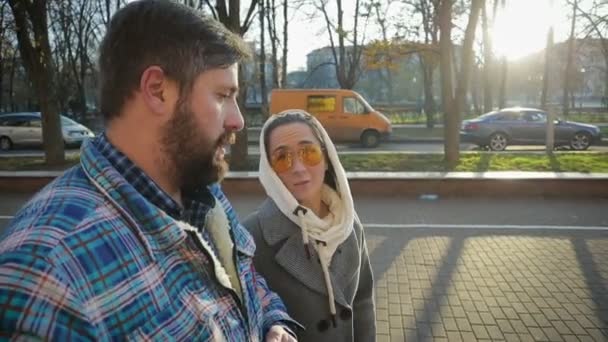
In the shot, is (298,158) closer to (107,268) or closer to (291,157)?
(291,157)

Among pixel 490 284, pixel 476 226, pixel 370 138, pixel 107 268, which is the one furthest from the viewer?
pixel 370 138

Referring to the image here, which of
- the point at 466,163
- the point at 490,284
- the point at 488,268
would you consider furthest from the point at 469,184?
the point at 490,284

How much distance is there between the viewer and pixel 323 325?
6.75 ft

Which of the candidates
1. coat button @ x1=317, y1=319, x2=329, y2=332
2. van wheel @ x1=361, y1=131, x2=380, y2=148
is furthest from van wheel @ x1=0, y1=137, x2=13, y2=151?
coat button @ x1=317, y1=319, x2=329, y2=332

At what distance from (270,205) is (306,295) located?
0.49 m

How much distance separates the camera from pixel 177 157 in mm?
1256

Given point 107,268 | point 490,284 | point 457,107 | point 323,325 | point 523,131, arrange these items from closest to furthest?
point 107,268 < point 323,325 < point 490,284 < point 457,107 < point 523,131

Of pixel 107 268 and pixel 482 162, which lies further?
pixel 482 162

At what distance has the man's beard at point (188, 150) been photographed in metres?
1.23

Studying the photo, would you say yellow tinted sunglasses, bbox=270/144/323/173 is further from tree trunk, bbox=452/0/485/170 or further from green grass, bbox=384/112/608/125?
green grass, bbox=384/112/608/125

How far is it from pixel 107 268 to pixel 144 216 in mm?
Answer: 170

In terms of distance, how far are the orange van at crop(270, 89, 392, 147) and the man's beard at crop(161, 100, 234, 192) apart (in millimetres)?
17233

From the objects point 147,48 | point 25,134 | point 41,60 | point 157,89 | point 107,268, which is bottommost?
point 25,134

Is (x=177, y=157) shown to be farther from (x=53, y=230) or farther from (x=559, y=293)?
(x=559, y=293)
